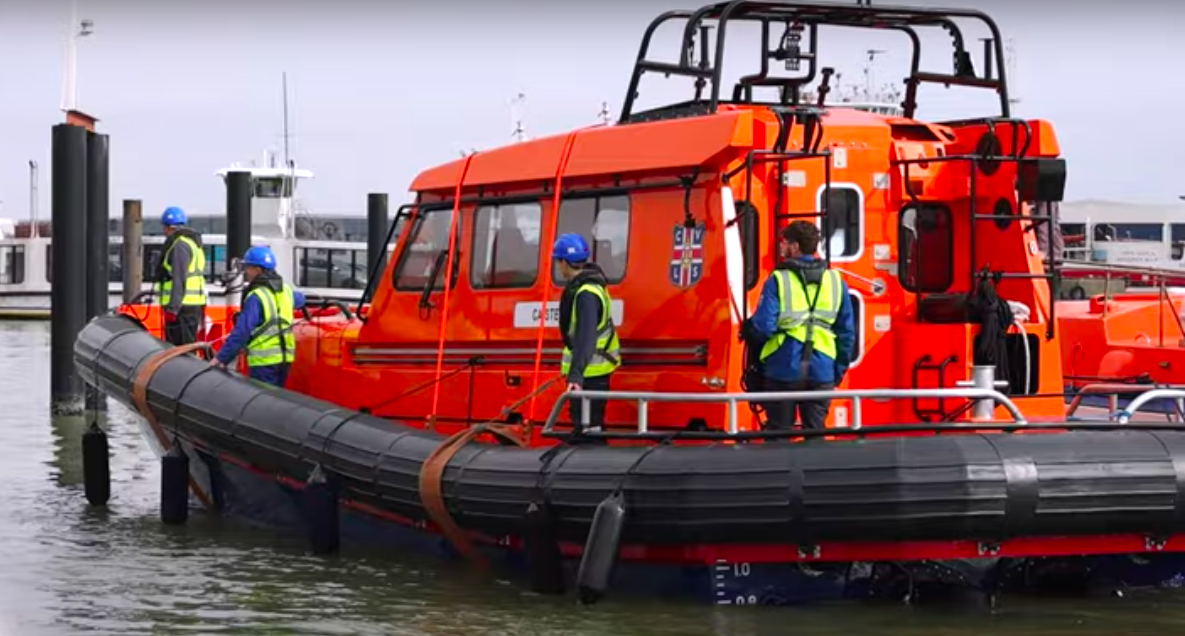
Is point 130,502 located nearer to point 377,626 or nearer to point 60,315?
point 377,626

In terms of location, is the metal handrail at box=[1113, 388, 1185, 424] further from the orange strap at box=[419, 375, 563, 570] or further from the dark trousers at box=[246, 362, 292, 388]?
the dark trousers at box=[246, 362, 292, 388]

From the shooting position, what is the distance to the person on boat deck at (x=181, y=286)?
12203 mm

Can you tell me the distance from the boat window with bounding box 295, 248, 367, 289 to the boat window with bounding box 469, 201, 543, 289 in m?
28.5

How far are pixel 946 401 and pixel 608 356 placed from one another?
156 centimetres

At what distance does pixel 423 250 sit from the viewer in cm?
977

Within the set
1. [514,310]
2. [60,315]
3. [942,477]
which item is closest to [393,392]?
[514,310]

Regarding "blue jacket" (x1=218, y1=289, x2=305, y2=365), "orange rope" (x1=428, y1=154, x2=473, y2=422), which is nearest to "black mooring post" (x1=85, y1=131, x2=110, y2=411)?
"blue jacket" (x1=218, y1=289, x2=305, y2=365)

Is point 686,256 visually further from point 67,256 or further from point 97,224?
point 97,224

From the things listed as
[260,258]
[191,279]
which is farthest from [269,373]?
[191,279]

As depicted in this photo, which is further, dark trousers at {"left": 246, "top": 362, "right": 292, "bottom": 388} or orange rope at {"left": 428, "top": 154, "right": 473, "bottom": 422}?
dark trousers at {"left": 246, "top": 362, "right": 292, "bottom": 388}

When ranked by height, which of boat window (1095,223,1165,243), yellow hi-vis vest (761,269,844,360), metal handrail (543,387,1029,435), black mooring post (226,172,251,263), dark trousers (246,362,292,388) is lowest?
dark trousers (246,362,292,388)

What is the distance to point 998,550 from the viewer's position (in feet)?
23.9

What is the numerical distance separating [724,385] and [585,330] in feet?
2.22

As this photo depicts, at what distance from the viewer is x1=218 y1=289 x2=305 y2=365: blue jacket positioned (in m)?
10.3
